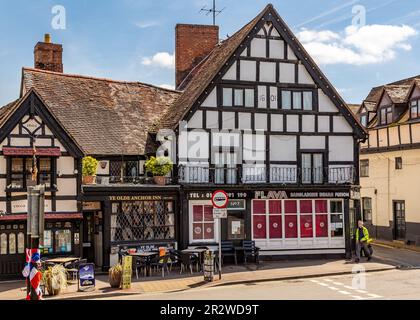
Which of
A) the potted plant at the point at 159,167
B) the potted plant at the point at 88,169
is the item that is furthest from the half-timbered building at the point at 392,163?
the potted plant at the point at 88,169

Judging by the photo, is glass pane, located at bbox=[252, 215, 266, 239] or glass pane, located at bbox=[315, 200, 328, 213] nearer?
glass pane, located at bbox=[252, 215, 266, 239]

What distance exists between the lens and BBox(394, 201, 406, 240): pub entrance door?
3338cm

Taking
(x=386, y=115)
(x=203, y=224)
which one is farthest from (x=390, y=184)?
(x=203, y=224)

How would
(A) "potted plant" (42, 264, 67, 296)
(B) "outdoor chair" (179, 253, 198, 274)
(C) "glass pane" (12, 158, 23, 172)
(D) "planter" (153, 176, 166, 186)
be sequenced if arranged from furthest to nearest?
(D) "planter" (153, 176, 166, 186) → (B) "outdoor chair" (179, 253, 198, 274) → (C) "glass pane" (12, 158, 23, 172) → (A) "potted plant" (42, 264, 67, 296)

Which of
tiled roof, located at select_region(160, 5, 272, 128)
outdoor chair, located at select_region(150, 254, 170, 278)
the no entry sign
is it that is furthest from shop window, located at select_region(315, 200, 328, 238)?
outdoor chair, located at select_region(150, 254, 170, 278)

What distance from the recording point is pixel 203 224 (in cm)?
2438

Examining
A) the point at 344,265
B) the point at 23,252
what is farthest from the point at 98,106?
the point at 344,265

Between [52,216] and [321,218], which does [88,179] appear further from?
[321,218]

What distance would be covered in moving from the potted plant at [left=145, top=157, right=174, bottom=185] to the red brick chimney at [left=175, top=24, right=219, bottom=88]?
36.9 feet

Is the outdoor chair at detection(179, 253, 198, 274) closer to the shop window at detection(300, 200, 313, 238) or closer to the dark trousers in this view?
the shop window at detection(300, 200, 313, 238)

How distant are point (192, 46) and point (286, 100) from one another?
31.3 ft

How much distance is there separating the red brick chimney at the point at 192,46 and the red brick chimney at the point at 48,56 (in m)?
6.88

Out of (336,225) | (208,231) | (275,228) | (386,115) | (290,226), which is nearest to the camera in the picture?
(208,231)
